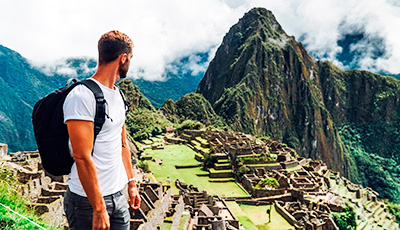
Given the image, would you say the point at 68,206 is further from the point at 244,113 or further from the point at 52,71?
the point at 244,113

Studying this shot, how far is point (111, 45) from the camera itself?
2.98m

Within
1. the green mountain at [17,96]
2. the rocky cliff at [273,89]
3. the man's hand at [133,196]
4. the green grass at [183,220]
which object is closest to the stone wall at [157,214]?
the green grass at [183,220]

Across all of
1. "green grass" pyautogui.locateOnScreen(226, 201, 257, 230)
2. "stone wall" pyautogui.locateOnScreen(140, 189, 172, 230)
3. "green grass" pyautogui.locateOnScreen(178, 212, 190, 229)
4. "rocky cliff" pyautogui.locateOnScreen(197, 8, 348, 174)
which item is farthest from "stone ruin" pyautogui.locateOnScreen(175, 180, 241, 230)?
"rocky cliff" pyautogui.locateOnScreen(197, 8, 348, 174)

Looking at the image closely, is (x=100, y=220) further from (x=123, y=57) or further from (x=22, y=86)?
(x=22, y=86)

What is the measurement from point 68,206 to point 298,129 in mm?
125930

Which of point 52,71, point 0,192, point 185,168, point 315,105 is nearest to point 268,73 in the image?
point 315,105

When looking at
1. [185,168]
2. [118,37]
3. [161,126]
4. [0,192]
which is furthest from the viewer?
[161,126]

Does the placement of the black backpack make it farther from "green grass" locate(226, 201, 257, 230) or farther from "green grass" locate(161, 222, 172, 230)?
"green grass" locate(226, 201, 257, 230)

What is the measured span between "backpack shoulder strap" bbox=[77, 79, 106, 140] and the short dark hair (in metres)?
0.35

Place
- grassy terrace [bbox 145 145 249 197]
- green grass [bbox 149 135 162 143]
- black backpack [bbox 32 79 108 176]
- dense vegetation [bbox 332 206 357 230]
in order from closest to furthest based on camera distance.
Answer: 1. black backpack [bbox 32 79 108 176]
2. dense vegetation [bbox 332 206 357 230]
3. grassy terrace [bbox 145 145 249 197]
4. green grass [bbox 149 135 162 143]

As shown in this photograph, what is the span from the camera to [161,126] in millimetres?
63469

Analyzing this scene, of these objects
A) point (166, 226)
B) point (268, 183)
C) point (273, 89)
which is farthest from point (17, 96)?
point (273, 89)

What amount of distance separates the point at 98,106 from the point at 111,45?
0.64 metres

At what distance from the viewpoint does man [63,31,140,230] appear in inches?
103
